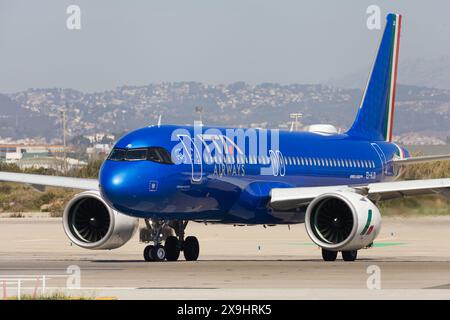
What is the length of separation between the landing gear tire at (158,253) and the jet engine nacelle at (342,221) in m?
4.24

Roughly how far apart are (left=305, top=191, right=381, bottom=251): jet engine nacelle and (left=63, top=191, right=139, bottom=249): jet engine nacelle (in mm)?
5509

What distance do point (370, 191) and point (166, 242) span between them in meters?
6.28

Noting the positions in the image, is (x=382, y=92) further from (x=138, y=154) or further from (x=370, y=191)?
(x=138, y=154)

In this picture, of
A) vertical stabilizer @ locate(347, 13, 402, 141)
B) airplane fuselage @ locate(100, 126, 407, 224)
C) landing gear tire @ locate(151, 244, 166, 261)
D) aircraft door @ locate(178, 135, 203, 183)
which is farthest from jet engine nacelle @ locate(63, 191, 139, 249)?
vertical stabilizer @ locate(347, 13, 402, 141)

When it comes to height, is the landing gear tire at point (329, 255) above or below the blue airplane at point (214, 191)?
below

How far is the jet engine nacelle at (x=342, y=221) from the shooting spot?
3547 cm

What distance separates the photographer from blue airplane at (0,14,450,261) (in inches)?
1368

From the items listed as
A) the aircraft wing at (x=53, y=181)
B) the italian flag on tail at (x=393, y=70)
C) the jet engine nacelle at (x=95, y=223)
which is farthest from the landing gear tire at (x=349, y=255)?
the italian flag on tail at (x=393, y=70)

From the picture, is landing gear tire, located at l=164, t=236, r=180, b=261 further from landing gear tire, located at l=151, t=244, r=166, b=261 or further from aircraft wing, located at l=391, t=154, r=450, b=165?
aircraft wing, located at l=391, t=154, r=450, b=165

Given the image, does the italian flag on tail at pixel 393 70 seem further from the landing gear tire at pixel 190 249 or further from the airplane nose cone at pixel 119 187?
the airplane nose cone at pixel 119 187

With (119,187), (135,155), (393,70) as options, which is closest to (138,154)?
(135,155)

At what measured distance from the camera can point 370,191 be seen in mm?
37562
